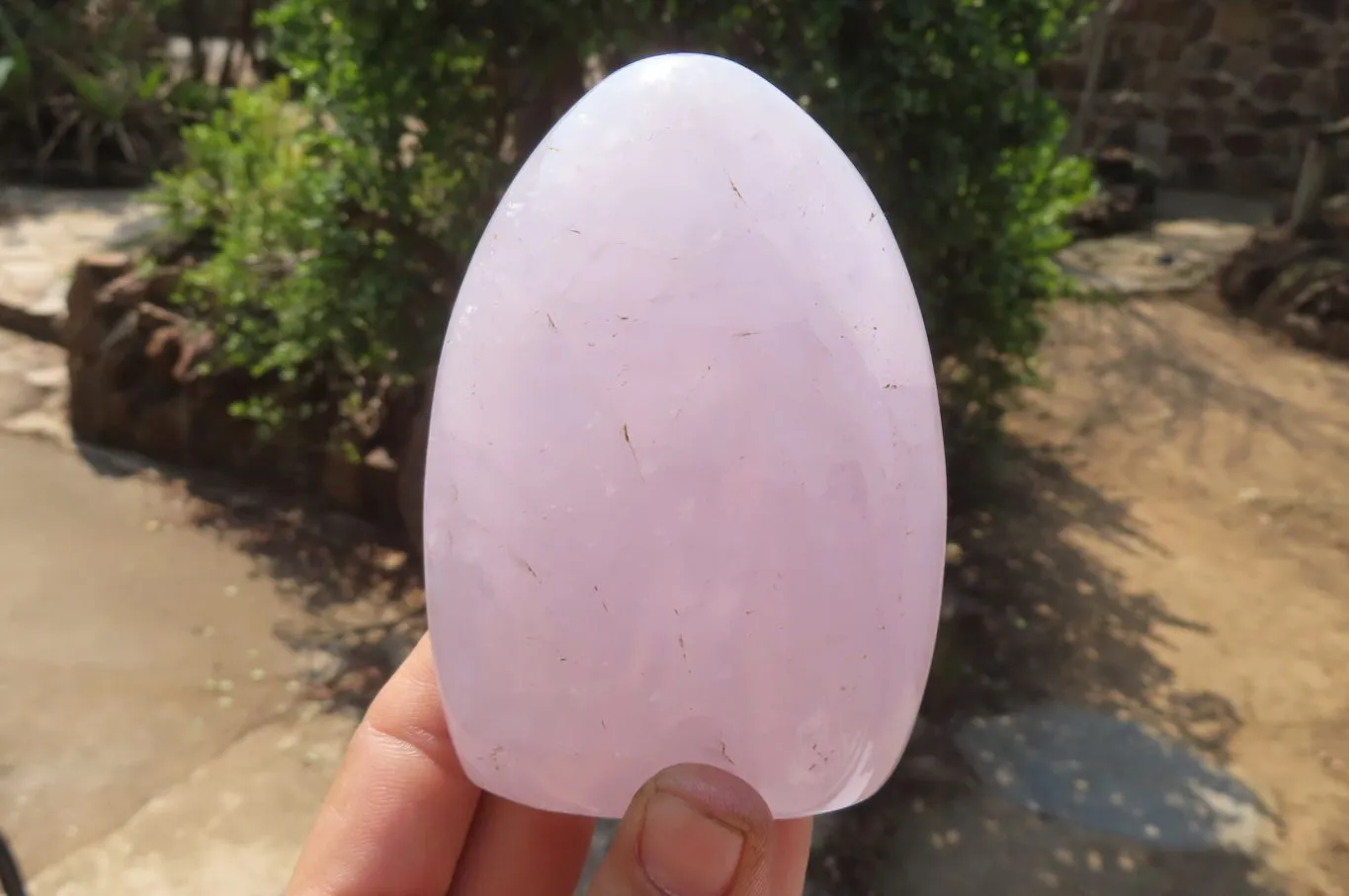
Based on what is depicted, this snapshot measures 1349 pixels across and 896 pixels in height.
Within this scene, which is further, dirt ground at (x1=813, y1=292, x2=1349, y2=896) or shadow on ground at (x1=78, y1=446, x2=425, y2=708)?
shadow on ground at (x1=78, y1=446, x2=425, y2=708)

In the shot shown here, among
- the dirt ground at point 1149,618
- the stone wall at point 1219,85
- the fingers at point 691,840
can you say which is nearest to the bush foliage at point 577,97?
the dirt ground at point 1149,618

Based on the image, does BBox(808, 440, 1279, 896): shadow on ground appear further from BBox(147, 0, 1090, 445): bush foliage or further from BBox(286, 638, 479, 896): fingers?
BBox(286, 638, 479, 896): fingers

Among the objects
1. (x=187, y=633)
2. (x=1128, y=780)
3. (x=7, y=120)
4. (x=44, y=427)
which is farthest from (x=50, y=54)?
(x=1128, y=780)

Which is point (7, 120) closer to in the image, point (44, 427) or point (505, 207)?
point (44, 427)

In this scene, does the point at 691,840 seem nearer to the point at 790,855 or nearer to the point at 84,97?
the point at 790,855

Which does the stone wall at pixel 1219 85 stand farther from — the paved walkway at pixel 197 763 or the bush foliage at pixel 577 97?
the paved walkway at pixel 197 763

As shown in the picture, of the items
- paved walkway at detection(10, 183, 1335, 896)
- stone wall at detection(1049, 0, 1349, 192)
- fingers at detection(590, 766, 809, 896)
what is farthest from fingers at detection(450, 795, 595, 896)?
stone wall at detection(1049, 0, 1349, 192)

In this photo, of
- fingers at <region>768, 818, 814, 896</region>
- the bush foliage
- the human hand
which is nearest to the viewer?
fingers at <region>768, 818, 814, 896</region>

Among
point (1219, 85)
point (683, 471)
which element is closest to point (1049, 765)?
point (683, 471)
